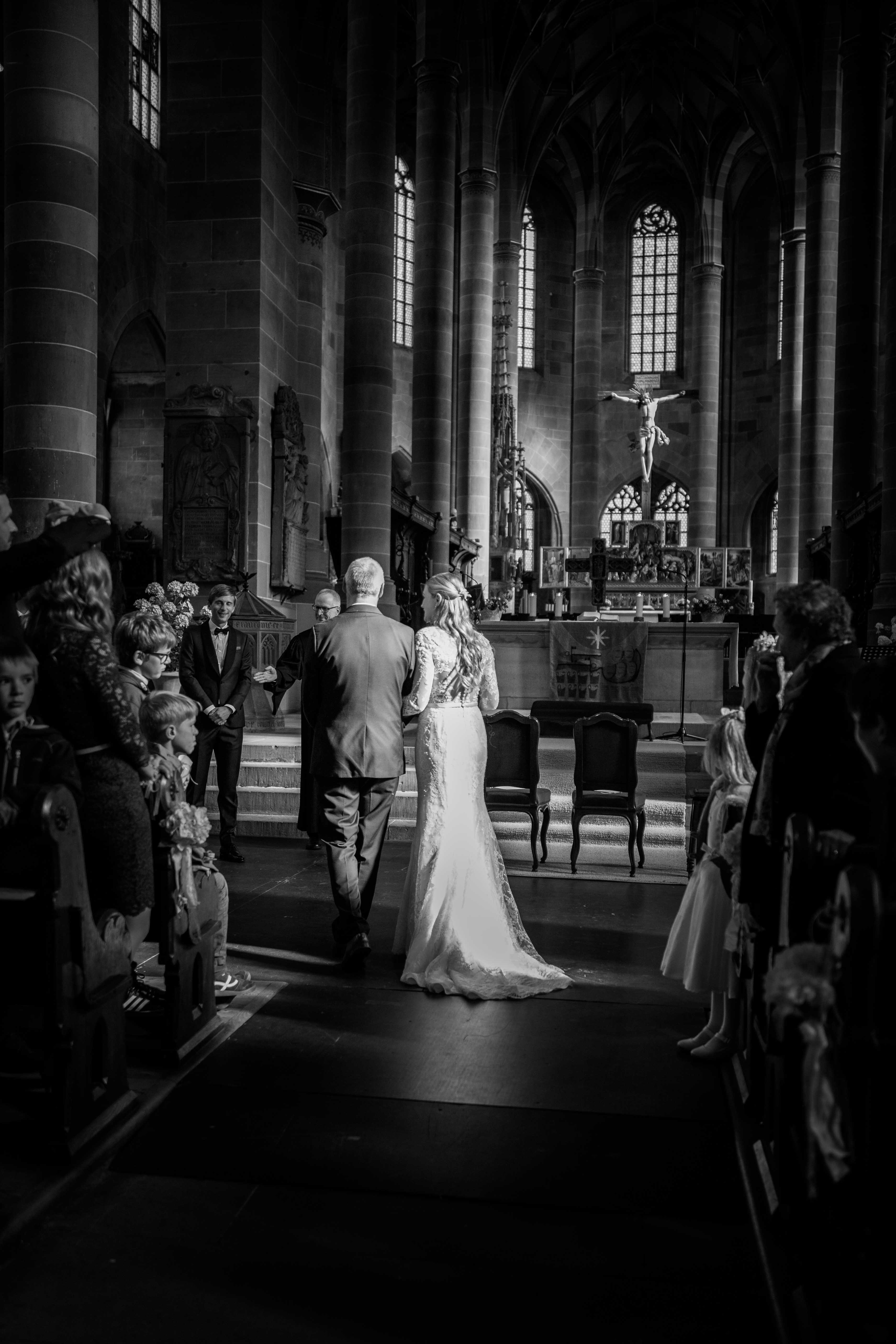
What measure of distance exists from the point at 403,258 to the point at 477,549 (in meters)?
8.77

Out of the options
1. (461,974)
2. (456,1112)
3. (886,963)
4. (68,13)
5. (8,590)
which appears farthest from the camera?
(68,13)

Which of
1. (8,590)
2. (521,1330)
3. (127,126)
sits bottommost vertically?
(521,1330)

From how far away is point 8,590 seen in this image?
321 centimetres

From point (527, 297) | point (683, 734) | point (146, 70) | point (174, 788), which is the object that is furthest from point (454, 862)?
point (527, 297)

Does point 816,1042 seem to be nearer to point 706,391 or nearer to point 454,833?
point 454,833

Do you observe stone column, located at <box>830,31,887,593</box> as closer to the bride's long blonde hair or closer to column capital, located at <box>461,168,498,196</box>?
column capital, located at <box>461,168,498,196</box>

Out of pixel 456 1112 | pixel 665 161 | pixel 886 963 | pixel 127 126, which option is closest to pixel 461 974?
pixel 456 1112

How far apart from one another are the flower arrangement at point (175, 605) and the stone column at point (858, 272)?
1026 centimetres

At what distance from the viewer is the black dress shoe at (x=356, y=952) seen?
5.01 m

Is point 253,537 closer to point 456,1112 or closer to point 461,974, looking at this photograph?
point 461,974

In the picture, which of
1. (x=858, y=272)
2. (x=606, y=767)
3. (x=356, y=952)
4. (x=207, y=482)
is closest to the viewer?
(x=356, y=952)

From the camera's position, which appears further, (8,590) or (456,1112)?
(456,1112)

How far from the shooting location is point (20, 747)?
120 inches

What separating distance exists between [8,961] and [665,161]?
109 feet
